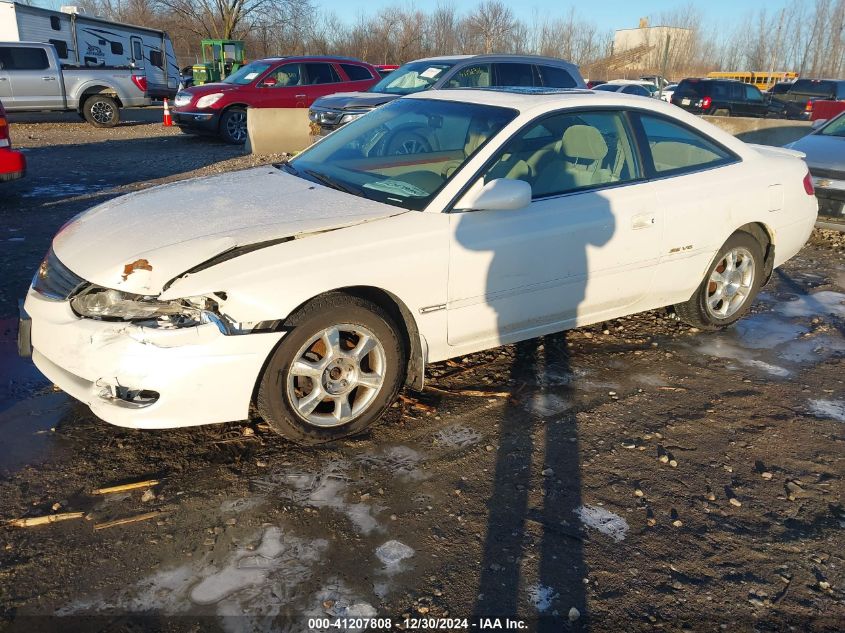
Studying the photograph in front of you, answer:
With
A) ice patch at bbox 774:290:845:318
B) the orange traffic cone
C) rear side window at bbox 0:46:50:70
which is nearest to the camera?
ice patch at bbox 774:290:845:318

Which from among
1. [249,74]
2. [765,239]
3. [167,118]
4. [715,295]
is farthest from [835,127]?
[167,118]

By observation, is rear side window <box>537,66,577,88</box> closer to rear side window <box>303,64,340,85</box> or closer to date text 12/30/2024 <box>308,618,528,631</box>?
rear side window <box>303,64,340,85</box>

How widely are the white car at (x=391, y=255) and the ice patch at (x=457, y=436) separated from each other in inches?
11.4

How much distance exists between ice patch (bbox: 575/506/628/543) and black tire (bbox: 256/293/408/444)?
3.65ft

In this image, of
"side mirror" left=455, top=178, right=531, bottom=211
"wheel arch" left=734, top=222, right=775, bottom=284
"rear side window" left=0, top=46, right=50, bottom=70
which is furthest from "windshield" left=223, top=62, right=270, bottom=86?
"side mirror" left=455, top=178, right=531, bottom=211

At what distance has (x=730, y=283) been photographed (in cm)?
505

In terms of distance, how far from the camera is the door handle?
4.21 metres

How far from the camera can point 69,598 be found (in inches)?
96.5

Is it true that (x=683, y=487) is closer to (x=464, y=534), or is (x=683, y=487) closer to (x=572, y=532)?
(x=572, y=532)

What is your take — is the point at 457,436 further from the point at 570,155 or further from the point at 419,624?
the point at 570,155

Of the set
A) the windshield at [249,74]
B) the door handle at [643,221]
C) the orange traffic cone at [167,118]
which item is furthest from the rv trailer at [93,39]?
the door handle at [643,221]

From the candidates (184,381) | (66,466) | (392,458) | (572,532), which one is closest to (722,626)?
(572,532)

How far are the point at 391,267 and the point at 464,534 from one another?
127 centimetres

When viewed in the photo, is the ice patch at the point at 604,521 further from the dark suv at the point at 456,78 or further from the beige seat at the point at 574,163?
the dark suv at the point at 456,78
